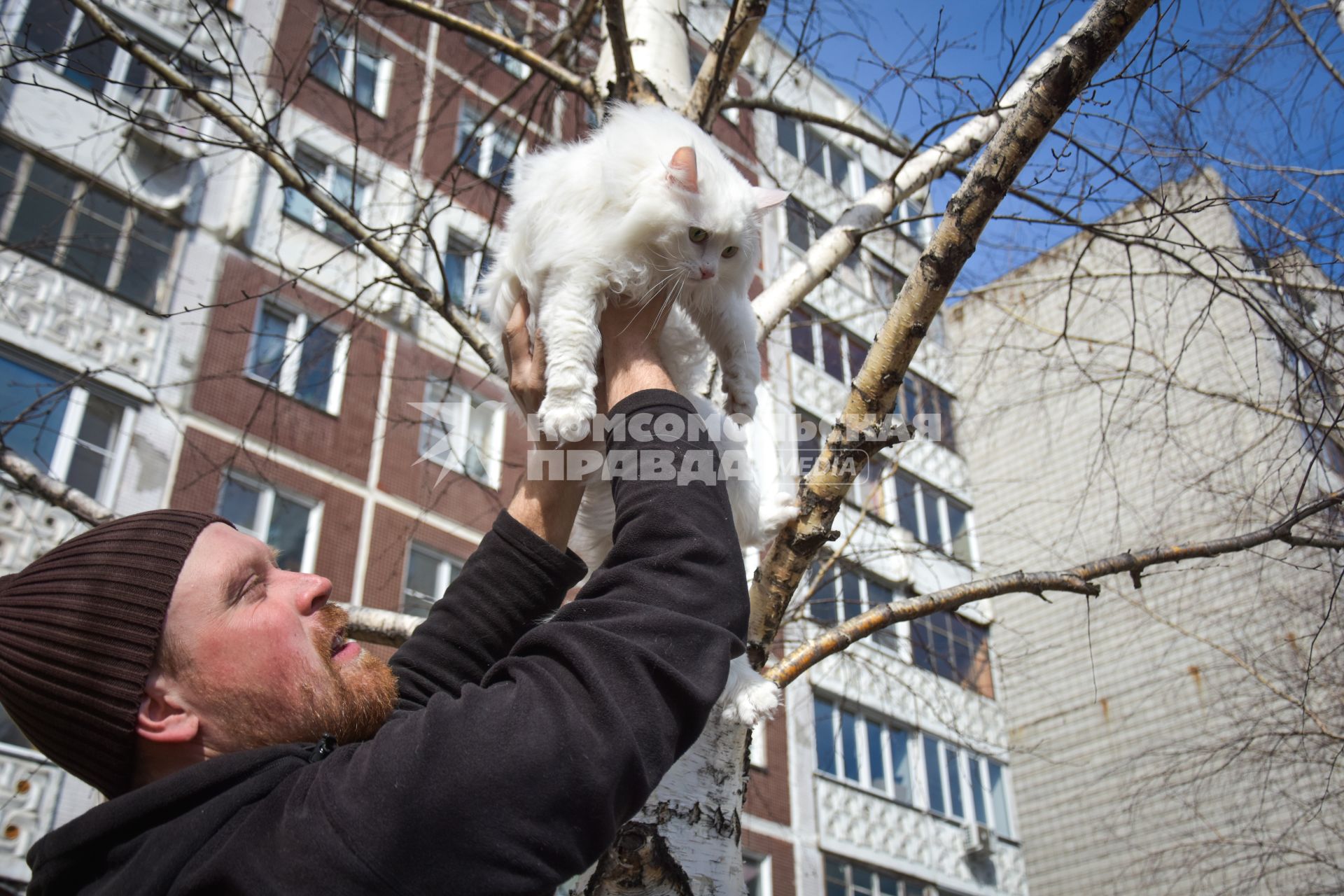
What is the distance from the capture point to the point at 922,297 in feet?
6.97

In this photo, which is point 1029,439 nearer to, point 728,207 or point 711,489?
point 728,207

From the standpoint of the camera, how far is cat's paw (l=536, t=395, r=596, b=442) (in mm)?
2111

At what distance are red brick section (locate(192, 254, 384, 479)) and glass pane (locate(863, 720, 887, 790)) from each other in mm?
8346

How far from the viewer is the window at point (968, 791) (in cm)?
1516

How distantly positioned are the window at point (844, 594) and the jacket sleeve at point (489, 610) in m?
2.03

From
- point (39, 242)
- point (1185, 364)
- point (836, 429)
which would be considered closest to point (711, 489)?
point (836, 429)

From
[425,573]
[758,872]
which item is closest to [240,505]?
[425,573]

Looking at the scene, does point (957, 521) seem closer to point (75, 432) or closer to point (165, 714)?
point (75, 432)

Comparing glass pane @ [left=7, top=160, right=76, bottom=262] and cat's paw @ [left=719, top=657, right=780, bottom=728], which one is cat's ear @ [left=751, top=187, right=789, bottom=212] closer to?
cat's paw @ [left=719, top=657, right=780, bottom=728]

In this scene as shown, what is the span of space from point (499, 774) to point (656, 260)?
5.16ft

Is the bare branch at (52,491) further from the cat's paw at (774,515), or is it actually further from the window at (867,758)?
the window at (867,758)

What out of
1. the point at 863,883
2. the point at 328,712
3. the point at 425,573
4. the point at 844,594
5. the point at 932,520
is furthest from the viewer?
the point at 932,520

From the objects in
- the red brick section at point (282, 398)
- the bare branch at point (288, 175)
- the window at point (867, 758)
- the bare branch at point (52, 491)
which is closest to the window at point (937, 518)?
the window at point (867, 758)

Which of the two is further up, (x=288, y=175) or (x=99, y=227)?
(x=99, y=227)
